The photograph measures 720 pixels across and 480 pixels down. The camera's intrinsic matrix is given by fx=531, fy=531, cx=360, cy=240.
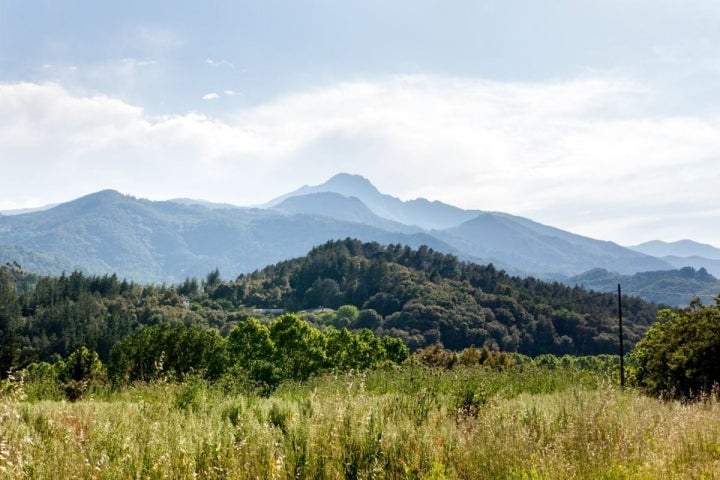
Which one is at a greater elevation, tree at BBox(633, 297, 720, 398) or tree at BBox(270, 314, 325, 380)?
tree at BBox(633, 297, 720, 398)

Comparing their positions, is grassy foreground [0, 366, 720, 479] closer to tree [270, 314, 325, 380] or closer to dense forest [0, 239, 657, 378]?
tree [270, 314, 325, 380]

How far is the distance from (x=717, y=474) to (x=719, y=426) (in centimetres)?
204

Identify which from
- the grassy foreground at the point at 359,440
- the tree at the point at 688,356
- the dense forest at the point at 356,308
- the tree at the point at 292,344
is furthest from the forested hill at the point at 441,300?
the grassy foreground at the point at 359,440

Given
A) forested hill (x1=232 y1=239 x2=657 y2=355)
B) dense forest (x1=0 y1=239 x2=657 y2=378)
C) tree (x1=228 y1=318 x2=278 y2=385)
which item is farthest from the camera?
forested hill (x1=232 y1=239 x2=657 y2=355)

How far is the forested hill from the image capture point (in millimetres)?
123250

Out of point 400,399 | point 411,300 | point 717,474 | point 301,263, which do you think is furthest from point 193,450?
point 301,263

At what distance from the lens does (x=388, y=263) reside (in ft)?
561

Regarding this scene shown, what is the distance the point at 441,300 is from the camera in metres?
133

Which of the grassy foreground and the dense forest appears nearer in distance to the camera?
the grassy foreground

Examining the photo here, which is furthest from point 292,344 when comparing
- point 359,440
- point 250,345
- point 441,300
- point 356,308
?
point 356,308

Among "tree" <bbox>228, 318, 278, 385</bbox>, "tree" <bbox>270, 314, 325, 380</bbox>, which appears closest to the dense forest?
"tree" <bbox>228, 318, 278, 385</bbox>

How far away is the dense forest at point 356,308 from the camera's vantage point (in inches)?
4508

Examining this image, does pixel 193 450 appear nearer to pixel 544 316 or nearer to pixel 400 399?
pixel 400 399

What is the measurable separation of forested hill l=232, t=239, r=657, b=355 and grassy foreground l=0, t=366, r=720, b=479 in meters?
93.3
